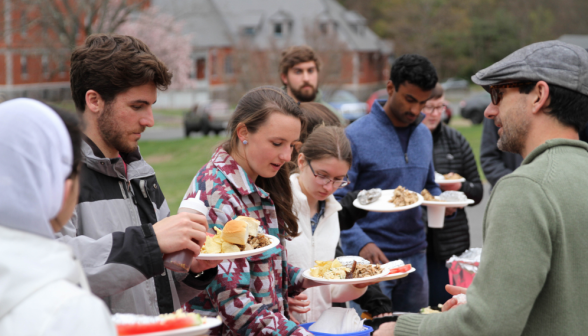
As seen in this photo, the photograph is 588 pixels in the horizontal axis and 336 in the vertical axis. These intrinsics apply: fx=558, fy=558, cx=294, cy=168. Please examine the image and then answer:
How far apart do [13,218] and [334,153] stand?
A: 2424mm

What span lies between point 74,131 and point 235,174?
1.19m

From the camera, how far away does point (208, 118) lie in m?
27.8

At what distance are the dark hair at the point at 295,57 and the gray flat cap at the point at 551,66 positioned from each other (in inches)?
155

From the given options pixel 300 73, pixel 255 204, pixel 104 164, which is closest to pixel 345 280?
pixel 255 204

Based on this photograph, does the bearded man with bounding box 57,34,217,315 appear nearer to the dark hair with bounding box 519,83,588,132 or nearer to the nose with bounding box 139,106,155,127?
the nose with bounding box 139,106,155,127

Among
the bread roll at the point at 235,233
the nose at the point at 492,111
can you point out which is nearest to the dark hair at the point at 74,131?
the bread roll at the point at 235,233

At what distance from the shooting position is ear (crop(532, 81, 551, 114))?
2.18 m

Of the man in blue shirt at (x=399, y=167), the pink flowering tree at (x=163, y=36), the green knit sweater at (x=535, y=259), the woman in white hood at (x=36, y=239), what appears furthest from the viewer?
the pink flowering tree at (x=163, y=36)

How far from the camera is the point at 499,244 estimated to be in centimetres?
198

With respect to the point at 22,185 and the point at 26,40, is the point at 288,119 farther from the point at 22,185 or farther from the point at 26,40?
the point at 26,40

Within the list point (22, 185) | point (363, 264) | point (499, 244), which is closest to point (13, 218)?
point (22, 185)

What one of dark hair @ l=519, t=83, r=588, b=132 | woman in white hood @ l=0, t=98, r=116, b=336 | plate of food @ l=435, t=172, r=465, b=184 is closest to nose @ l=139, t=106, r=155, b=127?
woman in white hood @ l=0, t=98, r=116, b=336

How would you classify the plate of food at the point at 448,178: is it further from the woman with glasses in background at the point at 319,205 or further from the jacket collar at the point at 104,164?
the jacket collar at the point at 104,164

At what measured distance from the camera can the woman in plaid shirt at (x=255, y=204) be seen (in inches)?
98.3
